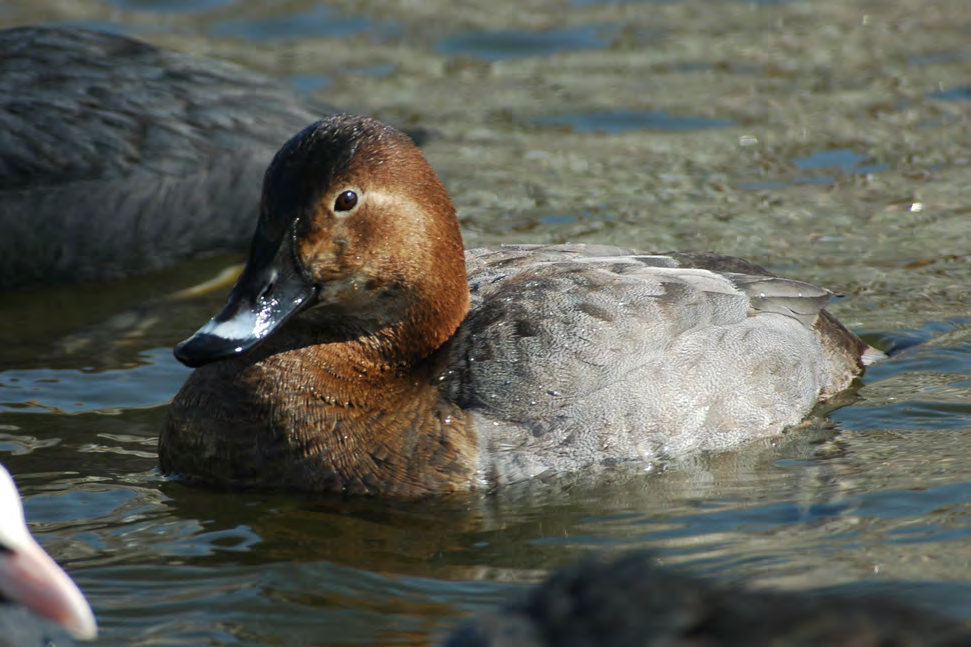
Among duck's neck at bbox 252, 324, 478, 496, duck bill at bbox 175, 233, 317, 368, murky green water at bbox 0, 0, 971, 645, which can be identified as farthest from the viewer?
duck's neck at bbox 252, 324, 478, 496

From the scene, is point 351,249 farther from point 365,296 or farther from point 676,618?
point 676,618

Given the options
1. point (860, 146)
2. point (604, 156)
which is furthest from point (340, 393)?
point (860, 146)

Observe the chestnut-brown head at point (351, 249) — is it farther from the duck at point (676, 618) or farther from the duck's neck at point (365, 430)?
the duck at point (676, 618)

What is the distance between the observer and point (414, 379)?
6.23 meters

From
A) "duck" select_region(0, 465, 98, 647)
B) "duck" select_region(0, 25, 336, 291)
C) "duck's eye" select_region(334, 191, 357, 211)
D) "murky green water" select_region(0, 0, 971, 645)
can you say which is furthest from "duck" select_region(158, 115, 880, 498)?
"duck" select_region(0, 25, 336, 291)

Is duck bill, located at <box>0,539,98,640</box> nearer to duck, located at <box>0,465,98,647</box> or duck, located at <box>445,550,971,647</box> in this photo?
duck, located at <box>0,465,98,647</box>

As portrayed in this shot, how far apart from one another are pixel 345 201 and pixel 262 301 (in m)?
0.50

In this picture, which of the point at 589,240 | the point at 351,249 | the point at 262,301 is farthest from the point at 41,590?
the point at 589,240

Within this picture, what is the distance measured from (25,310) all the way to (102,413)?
1.56 meters

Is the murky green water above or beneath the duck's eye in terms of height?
beneath

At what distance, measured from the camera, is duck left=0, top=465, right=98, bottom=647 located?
14.1 feet

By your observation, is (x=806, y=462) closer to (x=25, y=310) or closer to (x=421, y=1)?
(x=25, y=310)

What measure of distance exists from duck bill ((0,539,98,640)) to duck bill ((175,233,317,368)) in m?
1.60

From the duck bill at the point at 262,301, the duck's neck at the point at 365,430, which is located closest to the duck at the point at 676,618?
the duck's neck at the point at 365,430
